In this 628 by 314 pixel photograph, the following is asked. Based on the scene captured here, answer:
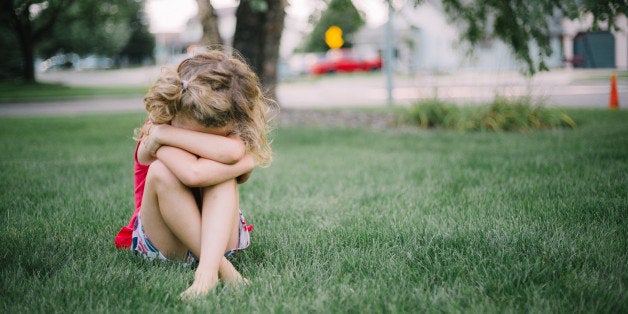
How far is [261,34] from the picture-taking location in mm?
10086

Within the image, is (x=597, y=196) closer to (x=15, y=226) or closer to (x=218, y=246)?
(x=218, y=246)

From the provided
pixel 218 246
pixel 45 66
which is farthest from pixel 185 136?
pixel 45 66

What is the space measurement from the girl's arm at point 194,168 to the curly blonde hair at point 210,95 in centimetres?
16

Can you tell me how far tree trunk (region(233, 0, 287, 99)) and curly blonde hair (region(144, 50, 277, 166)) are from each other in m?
7.43

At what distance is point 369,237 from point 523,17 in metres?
3.46

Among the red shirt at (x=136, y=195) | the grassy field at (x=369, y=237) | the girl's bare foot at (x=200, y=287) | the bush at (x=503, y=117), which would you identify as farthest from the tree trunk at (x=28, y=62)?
the girl's bare foot at (x=200, y=287)

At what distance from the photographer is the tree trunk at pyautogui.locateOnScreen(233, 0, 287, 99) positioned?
32.2 feet

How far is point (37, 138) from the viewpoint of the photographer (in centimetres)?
809

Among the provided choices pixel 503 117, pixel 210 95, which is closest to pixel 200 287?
pixel 210 95

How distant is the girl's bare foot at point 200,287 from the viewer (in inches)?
83.3

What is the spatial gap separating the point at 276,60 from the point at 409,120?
10.5 feet

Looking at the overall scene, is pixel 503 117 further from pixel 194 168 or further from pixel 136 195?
pixel 194 168

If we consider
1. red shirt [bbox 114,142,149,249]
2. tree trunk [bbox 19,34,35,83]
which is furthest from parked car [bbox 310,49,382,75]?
red shirt [bbox 114,142,149,249]

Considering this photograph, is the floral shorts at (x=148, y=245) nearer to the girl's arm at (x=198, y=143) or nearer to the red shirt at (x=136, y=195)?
the red shirt at (x=136, y=195)
